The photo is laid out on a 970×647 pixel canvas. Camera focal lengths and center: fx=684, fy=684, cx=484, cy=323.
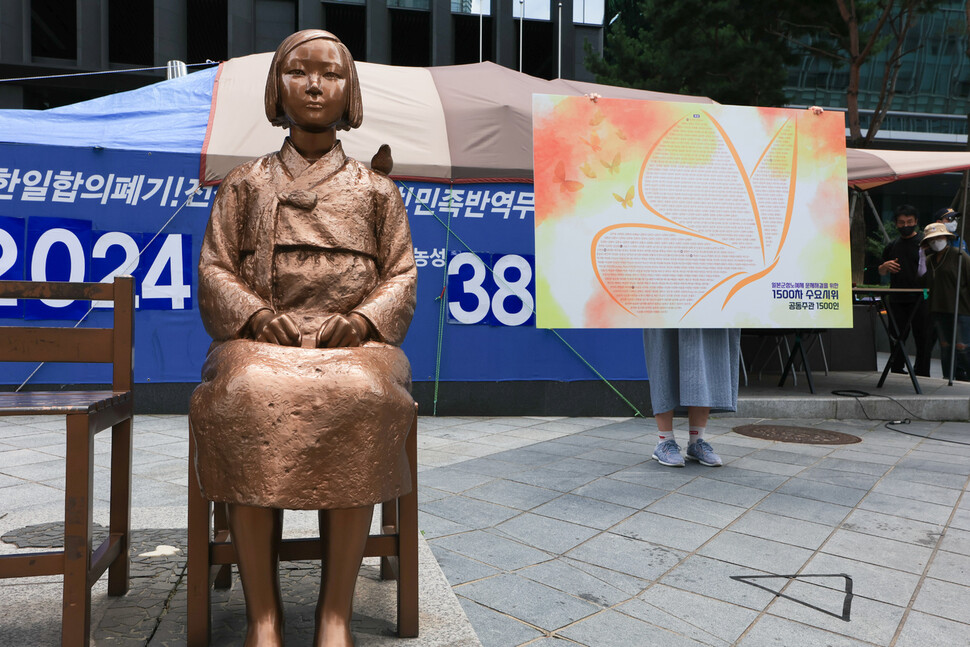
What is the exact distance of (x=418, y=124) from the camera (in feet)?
18.4

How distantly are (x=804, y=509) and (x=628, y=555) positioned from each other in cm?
114

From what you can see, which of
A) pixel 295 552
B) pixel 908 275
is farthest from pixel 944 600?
pixel 908 275

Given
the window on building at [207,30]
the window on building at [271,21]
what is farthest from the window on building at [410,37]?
the window on building at [207,30]

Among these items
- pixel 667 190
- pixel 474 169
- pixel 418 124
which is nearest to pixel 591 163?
pixel 667 190

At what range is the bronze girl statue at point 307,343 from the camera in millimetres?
1583

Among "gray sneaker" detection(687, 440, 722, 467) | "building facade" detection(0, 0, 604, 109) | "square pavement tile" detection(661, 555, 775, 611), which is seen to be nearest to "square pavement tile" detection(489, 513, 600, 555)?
"square pavement tile" detection(661, 555, 775, 611)

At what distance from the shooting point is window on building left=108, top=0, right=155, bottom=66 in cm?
1573

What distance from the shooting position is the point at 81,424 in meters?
1.68

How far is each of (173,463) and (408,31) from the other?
15829mm

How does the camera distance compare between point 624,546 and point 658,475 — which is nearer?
point 624,546

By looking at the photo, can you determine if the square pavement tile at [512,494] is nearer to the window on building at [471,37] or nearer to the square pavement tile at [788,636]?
the square pavement tile at [788,636]

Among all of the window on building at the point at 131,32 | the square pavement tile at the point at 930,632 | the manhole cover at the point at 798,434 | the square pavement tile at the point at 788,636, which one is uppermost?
the window on building at the point at 131,32

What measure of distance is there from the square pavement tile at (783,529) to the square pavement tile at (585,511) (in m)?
0.49

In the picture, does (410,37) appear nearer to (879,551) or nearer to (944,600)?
(879,551)
